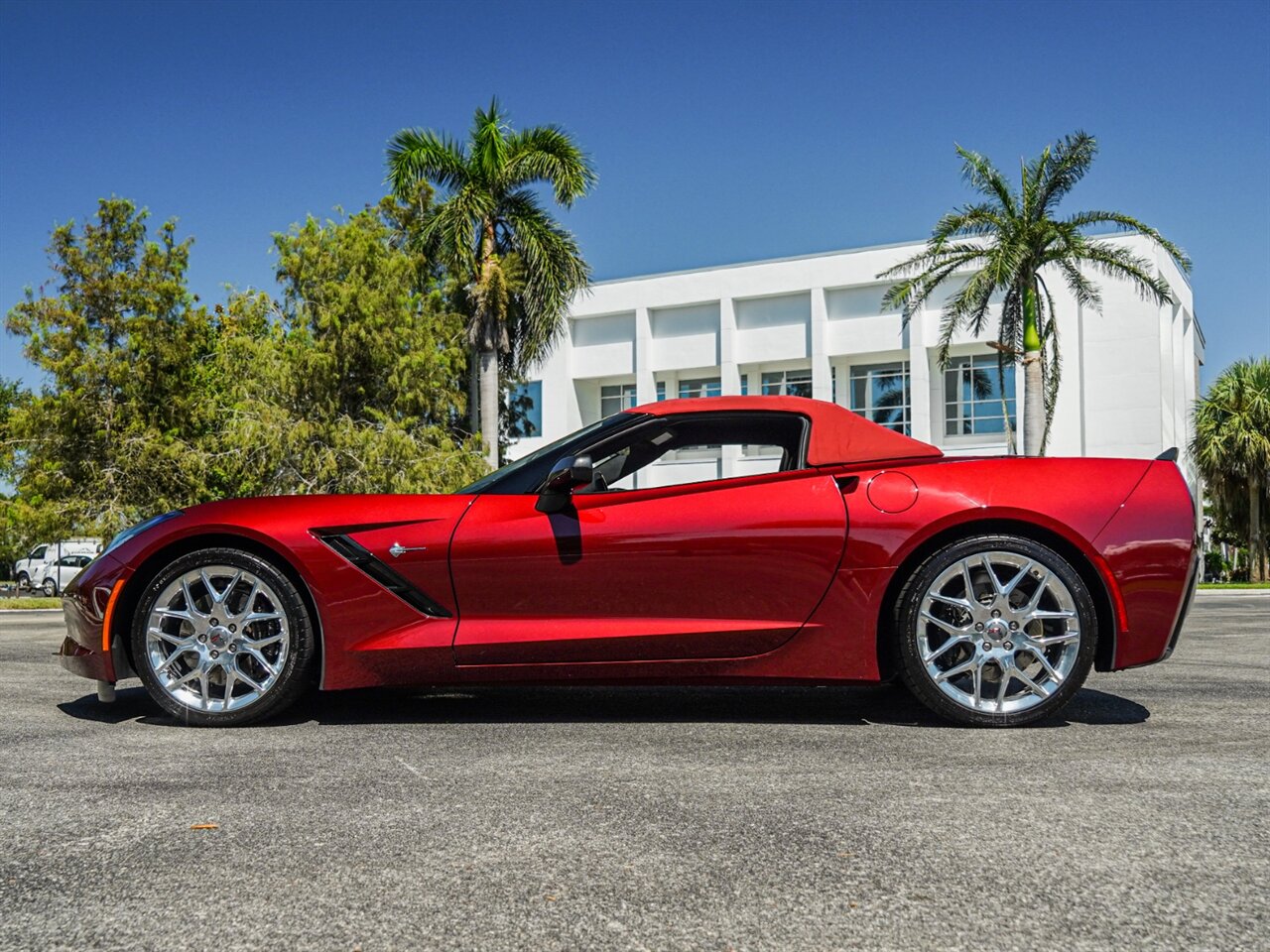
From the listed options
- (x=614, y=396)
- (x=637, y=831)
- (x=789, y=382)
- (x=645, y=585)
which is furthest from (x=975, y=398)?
(x=637, y=831)

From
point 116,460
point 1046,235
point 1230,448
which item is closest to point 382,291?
point 116,460

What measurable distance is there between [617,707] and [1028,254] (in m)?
23.6

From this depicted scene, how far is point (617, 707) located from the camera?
4.98 metres

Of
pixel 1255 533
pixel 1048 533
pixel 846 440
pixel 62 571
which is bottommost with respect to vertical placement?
pixel 62 571

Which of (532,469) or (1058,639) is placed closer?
(1058,639)

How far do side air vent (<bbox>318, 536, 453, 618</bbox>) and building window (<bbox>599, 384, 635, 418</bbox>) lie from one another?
134 ft

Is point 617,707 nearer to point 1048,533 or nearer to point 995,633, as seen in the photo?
point 995,633

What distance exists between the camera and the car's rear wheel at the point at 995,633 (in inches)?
171

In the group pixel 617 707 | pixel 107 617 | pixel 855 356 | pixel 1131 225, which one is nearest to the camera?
pixel 107 617

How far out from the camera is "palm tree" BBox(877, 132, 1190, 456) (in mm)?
25422

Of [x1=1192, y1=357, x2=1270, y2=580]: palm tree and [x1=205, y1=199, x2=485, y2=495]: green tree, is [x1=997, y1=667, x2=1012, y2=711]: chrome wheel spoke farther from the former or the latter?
[x1=1192, y1=357, x2=1270, y2=580]: palm tree

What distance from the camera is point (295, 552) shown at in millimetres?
4480

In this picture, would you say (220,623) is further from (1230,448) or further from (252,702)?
(1230,448)

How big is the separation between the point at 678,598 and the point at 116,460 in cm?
2392
